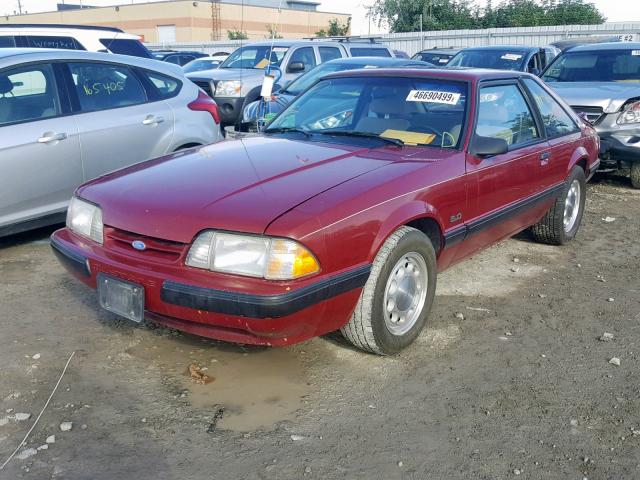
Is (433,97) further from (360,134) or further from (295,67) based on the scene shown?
(295,67)

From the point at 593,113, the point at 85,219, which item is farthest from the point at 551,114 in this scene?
the point at 85,219

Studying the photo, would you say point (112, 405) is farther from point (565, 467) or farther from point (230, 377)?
point (565, 467)

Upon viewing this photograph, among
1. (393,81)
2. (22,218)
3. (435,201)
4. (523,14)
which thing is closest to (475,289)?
(435,201)

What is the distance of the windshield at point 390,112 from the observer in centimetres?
415

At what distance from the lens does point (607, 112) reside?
25.1 feet

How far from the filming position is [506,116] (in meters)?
4.61

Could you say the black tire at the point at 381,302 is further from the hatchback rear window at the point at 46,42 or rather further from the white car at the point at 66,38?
the hatchback rear window at the point at 46,42

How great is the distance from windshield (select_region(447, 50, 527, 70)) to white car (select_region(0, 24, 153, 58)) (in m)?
5.65

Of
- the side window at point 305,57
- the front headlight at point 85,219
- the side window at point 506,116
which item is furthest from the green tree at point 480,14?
the front headlight at point 85,219

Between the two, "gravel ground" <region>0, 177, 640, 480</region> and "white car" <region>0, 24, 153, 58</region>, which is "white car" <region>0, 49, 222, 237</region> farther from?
"white car" <region>0, 24, 153, 58</region>

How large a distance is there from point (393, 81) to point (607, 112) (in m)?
4.32

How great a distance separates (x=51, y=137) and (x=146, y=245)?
244 cm

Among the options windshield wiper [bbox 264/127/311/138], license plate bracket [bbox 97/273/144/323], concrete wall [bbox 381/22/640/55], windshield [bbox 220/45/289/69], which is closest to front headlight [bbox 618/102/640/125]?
windshield wiper [bbox 264/127/311/138]

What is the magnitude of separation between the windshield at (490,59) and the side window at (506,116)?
739cm
